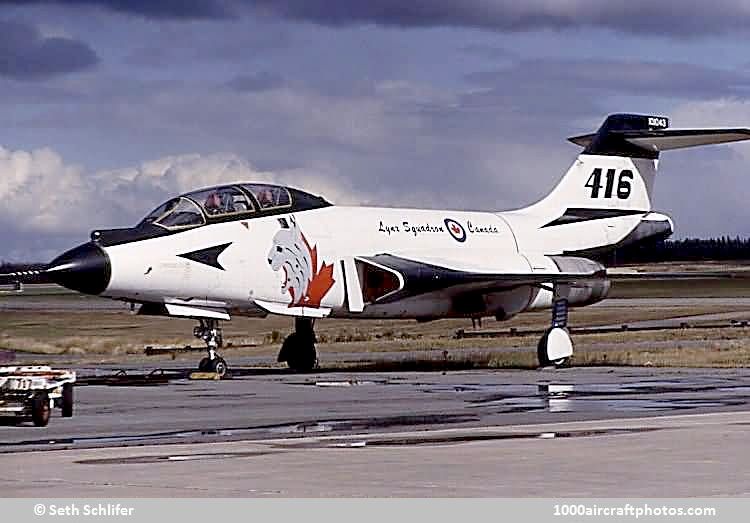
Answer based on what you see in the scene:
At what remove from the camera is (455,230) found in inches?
1293

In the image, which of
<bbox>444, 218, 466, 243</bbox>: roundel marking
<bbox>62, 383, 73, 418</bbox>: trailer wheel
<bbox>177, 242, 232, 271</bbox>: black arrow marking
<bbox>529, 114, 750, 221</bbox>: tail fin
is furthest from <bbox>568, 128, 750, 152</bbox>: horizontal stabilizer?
<bbox>62, 383, 73, 418</bbox>: trailer wheel

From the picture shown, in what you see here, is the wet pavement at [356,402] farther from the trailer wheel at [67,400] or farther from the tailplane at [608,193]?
the tailplane at [608,193]

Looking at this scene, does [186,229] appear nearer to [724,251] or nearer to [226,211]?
[226,211]

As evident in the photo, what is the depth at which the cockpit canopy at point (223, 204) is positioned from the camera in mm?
28172

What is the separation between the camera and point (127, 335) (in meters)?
52.6

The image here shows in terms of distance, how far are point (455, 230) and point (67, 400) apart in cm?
1488

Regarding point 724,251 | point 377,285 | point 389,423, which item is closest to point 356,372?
point 377,285

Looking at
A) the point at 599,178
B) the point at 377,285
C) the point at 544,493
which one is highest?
the point at 599,178

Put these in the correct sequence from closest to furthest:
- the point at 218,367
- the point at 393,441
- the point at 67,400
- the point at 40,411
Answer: the point at 393,441, the point at 40,411, the point at 67,400, the point at 218,367

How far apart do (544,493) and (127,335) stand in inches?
1656

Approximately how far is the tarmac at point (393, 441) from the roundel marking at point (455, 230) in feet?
22.6

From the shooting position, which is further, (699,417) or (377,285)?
(377,285)

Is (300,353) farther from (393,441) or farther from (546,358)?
(393,441)

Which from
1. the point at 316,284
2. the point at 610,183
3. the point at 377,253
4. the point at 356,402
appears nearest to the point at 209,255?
the point at 316,284
